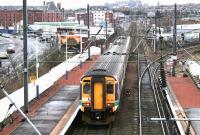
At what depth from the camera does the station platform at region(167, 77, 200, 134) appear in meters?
21.3

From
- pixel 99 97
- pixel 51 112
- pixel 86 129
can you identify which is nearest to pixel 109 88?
pixel 99 97

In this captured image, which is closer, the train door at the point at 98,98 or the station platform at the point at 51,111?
the station platform at the point at 51,111

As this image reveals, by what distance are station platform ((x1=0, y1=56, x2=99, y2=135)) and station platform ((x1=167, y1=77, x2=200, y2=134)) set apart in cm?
512

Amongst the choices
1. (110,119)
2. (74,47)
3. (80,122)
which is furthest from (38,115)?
(74,47)

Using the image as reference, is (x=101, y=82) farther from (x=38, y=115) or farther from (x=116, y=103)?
(x=38, y=115)

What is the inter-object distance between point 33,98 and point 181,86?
10.4 meters

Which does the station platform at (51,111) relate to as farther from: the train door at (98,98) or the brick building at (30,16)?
the brick building at (30,16)

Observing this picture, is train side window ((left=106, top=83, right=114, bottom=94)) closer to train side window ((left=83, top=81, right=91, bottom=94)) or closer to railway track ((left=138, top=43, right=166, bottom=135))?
train side window ((left=83, top=81, right=91, bottom=94))

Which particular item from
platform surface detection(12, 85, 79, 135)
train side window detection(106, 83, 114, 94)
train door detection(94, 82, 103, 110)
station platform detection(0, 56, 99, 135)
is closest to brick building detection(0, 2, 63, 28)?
station platform detection(0, 56, 99, 135)

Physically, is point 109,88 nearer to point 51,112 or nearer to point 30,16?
point 51,112

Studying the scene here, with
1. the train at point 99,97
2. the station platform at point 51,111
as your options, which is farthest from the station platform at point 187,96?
the station platform at point 51,111

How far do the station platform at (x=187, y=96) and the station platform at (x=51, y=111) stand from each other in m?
5.12

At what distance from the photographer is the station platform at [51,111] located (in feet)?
61.3

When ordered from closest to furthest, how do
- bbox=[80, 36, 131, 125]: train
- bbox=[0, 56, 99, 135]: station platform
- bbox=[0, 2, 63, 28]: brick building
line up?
1. bbox=[0, 56, 99, 135]: station platform
2. bbox=[80, 36, 131, 125]: train
3. bbox=[0, 2, 63, 28]: brick building
